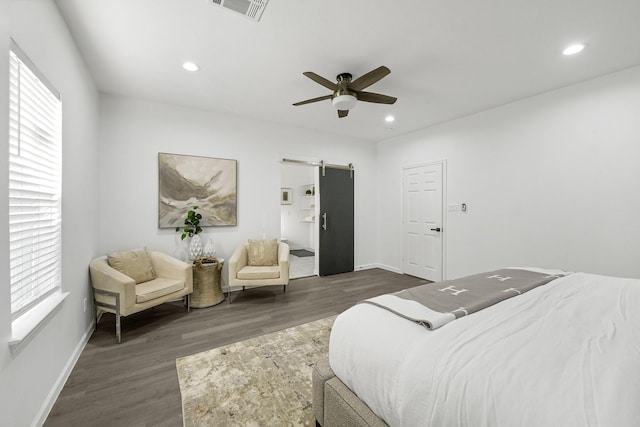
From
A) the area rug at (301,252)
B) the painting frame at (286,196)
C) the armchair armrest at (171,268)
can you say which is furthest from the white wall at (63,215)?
the painting frame at (286,196)

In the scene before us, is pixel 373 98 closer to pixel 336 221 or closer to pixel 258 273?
pixel 258 273

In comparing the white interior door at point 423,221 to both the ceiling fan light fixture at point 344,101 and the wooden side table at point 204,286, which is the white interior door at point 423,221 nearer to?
the ceiling fan light fixture at point 344,101

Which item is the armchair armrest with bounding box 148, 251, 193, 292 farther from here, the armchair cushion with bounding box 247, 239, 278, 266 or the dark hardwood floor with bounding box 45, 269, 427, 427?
the armchair cushion with bounding box 247, 239, 278, 266

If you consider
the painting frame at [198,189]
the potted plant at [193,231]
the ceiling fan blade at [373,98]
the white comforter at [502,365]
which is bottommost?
the white comforter at [502,365]

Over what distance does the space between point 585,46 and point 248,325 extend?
4174 mm

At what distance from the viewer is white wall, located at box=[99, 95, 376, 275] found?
3.25m

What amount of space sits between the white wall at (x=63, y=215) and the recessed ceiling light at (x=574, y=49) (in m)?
3.91

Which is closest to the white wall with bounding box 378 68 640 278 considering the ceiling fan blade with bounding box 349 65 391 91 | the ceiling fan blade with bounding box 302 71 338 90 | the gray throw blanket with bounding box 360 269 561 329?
the gray throw blanket with bounding box 360 269 561 329

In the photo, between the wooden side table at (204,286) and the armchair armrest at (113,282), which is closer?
the armchair armrest at (113,282)

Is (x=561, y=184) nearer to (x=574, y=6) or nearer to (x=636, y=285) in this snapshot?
(x=636, y=285)

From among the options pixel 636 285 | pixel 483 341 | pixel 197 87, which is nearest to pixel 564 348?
pixel 483 341

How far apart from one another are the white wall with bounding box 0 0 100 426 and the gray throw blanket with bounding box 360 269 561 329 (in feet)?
6.02

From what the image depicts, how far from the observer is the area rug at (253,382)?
1.57m

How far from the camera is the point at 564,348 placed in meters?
0.96
